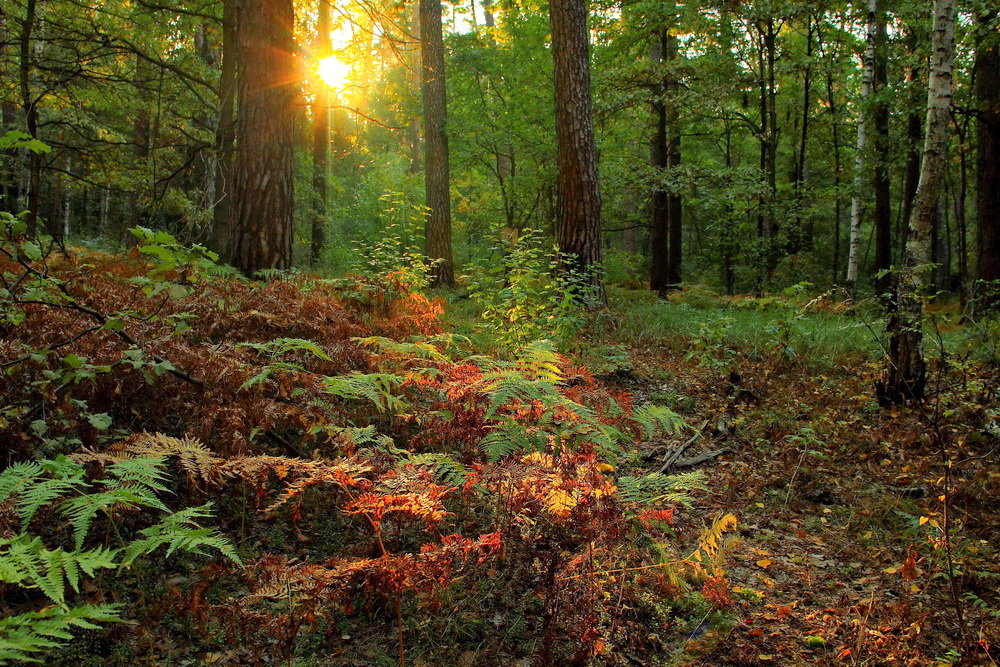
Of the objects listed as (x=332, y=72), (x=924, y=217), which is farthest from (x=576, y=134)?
(x=332, y=72)

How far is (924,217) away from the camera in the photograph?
505cm

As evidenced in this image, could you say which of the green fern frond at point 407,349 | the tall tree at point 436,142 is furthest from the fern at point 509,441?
the tall tree at point 436,142

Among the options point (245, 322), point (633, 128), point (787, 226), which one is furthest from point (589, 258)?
point (633, 128)

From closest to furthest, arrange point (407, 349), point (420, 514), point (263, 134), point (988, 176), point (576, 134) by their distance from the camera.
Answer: point (420, 514) → point (407, 349) → point (263, 134) → point (576, 134) → point (988, 176)

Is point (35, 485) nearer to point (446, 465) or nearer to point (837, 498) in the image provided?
point (446, 465)

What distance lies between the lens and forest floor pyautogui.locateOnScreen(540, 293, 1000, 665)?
2473 millimetres

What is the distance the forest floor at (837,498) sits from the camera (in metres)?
2.47

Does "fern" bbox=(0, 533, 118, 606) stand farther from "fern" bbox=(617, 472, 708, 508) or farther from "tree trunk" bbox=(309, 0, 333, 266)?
"tree trunk" bbox=(309, 0, 333, 266)

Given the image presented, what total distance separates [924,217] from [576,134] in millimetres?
4784

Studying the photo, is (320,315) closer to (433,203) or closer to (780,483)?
(780,483)

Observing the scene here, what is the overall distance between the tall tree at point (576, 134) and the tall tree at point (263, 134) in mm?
4035

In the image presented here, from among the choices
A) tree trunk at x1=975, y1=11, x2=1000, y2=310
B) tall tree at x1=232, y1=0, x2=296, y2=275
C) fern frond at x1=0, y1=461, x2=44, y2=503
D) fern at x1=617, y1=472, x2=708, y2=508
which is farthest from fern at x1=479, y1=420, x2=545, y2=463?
tree trunk at x1=975, y1=11, x2=1000, y2=310

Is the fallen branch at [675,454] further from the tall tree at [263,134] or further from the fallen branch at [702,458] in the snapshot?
the tall tree at [263,134]

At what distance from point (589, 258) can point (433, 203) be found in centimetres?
585
